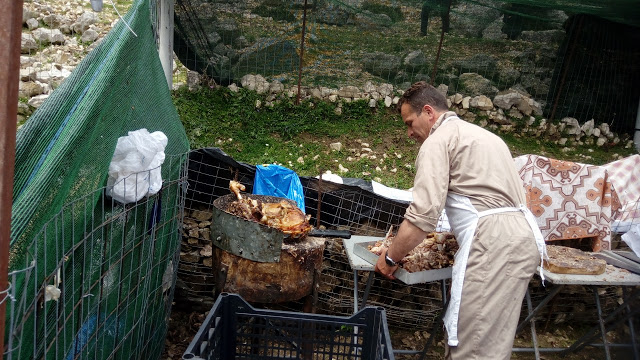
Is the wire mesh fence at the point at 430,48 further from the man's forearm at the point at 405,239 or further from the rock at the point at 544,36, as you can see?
the man's forearm at the point at 405,239

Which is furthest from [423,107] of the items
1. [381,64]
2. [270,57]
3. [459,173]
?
[381,64]

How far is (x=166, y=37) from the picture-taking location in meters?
6.64

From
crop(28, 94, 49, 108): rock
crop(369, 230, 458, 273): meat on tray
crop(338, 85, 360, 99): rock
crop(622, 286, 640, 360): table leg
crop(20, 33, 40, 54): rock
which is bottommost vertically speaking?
crop(622, 286, 640, 360): table leg

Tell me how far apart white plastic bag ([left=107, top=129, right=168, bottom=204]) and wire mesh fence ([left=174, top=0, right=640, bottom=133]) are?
4.53 meters

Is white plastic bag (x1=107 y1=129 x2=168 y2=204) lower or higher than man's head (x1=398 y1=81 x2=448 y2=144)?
lower

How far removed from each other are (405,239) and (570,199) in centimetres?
284

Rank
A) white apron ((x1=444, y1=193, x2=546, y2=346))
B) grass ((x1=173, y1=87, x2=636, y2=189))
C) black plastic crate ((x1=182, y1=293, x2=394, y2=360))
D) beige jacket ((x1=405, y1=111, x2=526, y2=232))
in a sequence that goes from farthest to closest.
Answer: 1. grass ((x1=173, y1=87, x2=636, y2=189))
2. white apron ((x1=444, y1=193, x2=546, y2=346))
3. beige jacket ((x1=405, y1=111, x2=526, y2=232))
4. black plastic crate ((x1=182, y1=293, x2=394, y2=360))

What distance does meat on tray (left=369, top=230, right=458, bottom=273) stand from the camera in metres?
3.58

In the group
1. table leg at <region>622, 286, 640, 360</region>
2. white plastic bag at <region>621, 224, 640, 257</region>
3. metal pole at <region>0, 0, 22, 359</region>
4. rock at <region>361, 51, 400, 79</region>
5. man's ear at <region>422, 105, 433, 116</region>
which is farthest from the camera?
rock at <region>361, 51, 400, 79</region>

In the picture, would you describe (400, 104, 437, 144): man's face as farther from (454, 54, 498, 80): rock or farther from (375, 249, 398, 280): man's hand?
(454, 54, 498, 80): rock

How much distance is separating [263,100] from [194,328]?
3639mm

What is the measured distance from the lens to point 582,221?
5195mm

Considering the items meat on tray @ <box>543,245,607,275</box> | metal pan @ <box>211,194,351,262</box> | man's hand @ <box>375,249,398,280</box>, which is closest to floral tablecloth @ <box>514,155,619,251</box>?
meat on tray @ <box>543,245,607,275</box>

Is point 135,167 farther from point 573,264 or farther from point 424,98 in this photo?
point 573,264
